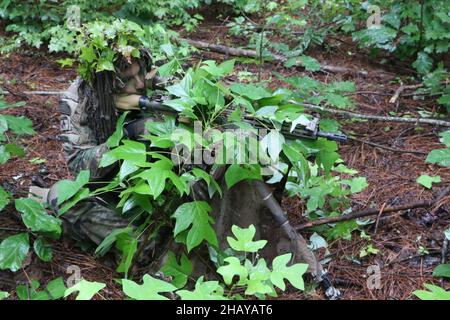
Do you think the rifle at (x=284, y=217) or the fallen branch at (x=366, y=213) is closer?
the rifle at (x=284, y=217)

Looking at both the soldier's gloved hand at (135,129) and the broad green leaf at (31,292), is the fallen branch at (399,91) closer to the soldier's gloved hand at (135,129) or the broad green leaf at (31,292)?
the soldier's gloved hand at (135,129)

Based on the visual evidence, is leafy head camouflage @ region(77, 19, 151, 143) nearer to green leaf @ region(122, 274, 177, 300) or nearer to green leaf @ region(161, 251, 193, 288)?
green leaf @ region(161, 251, 193, 288)

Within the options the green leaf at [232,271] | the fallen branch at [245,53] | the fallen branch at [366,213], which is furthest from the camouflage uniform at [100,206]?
the fallen branch at [245,53]

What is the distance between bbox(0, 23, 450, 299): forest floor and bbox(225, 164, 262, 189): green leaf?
0.72 m

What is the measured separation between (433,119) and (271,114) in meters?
2.57

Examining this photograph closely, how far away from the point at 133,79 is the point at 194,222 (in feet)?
3.39

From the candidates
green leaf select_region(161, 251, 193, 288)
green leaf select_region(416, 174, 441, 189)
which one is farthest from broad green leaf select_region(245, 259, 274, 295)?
green leaf select_region(416, 174, 441, 189)

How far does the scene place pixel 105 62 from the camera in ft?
9.30

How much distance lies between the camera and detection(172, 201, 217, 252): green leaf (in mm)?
2545

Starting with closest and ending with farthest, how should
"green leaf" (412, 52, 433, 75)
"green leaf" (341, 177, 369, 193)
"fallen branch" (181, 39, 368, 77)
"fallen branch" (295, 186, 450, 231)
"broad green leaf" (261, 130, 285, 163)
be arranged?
"broad green leaf" (261, 130, 285, 163), "fallen branch" (295, 186, 450, 231), "green leaf" (341, 177, 369, 193), "green leaf" (412, 52, 433, 75), "fallen branch" (181, 39, 368, 77)

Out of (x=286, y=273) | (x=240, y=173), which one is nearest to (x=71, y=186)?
(x=240, y=173)

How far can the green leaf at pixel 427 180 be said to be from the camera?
369 cm

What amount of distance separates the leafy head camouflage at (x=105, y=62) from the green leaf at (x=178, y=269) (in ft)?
2.88

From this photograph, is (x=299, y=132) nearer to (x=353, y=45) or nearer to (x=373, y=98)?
(x=373, y=98)
